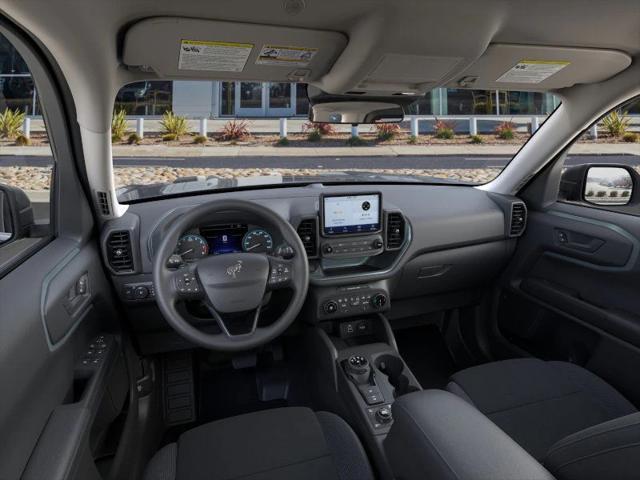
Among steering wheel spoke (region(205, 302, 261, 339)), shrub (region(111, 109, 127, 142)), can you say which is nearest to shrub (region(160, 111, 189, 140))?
shrub (region(111, 109, 127, 142))

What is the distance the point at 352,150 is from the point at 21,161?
5.99 feet

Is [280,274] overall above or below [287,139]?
below

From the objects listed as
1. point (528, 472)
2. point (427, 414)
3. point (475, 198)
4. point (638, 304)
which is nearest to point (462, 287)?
point (475, 198)

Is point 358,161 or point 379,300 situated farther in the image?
point 358,161

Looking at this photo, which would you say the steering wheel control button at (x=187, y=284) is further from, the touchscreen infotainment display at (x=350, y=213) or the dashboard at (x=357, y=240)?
the touchscreen infotainment display at (x=350, y=213)

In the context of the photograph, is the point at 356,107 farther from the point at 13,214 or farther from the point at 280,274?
the point at 13,214

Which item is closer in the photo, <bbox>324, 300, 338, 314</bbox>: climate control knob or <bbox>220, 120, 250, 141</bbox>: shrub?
<bbox>324, 300, 338, 314</bbox>: climate control knob

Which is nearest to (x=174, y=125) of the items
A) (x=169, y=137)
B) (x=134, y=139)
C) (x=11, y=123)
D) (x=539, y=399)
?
(x=169, y=137)

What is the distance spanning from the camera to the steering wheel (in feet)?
6.17

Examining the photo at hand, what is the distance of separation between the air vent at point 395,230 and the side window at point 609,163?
1.12 m

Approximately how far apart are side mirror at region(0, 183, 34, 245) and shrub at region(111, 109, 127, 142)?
1.52ft

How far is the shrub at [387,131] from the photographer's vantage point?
2802 millimetres

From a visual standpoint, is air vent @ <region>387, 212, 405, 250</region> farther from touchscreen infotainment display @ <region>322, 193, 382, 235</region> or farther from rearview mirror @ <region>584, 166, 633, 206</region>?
rearview mirror @ <region>584, 166, 633, 206</region>

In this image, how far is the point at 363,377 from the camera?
241cm
